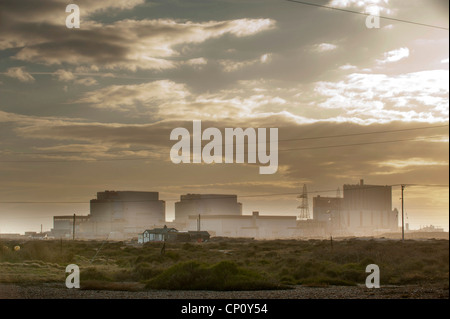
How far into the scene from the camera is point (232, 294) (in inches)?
693

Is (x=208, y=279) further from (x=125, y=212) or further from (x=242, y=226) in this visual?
(x=125, y=212)

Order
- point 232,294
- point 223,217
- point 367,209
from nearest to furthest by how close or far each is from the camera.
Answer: point 232,294 < point 223,217 < point 367,209

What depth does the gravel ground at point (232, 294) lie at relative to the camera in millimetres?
16250

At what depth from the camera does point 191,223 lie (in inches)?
5497

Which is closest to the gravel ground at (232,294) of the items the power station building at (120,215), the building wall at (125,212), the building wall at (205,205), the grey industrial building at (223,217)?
the grey industrial building at (223,217)

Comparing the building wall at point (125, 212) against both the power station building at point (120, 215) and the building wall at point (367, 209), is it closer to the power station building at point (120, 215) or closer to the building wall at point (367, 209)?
the power station building at point (120, 215)

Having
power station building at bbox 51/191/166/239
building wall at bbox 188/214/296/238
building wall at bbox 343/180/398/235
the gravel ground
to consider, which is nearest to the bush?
the gravel ground

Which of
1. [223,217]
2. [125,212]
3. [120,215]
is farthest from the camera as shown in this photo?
[125,212]

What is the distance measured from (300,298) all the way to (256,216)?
13362cm

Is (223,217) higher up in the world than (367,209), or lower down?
lower down

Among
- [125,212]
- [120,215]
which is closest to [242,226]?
[125,212]

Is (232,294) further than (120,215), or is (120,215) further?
(120,215)
